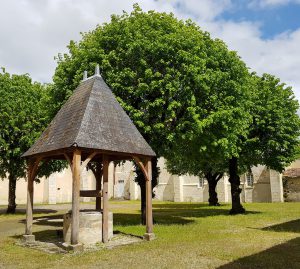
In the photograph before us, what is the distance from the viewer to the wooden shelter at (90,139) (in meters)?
11.6

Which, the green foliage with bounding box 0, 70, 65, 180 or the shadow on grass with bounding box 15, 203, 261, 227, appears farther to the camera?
the green foliage with bounding box 0, 70, 65, 180

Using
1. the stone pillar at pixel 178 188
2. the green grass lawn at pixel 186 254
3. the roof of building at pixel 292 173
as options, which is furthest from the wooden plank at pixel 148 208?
the stone pillar at pixel 178 188

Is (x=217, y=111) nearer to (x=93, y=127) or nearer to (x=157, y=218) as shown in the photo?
(x=93, y=127)

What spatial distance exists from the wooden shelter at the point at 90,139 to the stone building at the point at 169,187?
33083mm

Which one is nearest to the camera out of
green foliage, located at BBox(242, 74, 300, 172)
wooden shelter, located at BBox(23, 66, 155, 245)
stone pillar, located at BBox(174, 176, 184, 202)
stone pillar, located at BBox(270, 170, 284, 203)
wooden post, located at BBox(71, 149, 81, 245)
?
wooden post, located at BBox(71, 149, 81, 245)

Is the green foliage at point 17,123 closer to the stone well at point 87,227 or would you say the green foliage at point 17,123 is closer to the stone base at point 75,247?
the stone well at point 87,227

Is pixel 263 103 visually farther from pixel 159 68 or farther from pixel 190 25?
pixel 159 68

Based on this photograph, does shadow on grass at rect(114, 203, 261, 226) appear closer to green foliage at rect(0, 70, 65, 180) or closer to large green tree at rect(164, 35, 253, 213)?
large green tree at rect(164, 35, 253, 213)

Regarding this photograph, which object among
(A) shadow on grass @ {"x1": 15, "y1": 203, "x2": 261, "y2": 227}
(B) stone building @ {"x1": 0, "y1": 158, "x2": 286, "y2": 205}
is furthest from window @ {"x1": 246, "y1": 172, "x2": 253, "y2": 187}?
(A) shadow on grass @ {"x1": 15, "y1": 203, "x2": 261, "y2": 227}

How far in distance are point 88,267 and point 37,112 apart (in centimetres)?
1932

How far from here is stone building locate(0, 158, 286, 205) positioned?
1735 inches

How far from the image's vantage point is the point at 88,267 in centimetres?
912

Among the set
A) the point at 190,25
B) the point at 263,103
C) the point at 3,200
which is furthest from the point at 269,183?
the point at 3,200

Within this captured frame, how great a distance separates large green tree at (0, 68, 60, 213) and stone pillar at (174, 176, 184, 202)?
26321mm
